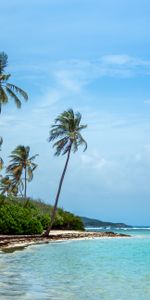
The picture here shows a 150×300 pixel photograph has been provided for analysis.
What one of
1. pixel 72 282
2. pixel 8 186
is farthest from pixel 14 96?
pixel 8 186

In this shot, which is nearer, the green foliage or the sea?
the sea

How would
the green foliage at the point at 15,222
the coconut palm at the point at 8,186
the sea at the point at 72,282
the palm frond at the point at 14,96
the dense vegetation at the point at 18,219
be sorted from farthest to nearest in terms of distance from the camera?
the coconut palm at the point at 8,186 < the dense vegetation at the point at 18,219 < the green foliage at the point at 15,222 < the palm frond at the point at 14,96 < the sea at the point at 72,282

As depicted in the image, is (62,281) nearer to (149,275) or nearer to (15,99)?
(149,275)

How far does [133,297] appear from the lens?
589 inches

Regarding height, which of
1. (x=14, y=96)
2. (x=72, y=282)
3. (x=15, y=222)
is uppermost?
(x=14, y=96)

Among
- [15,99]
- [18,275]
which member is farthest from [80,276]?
[15,99]

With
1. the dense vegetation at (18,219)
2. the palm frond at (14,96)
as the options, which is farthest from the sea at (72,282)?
the dense vegetation at (18,219)

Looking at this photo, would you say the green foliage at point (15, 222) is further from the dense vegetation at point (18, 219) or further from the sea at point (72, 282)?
the sea at point (72, 282)

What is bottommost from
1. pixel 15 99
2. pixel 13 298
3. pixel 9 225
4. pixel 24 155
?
pixel 13 298

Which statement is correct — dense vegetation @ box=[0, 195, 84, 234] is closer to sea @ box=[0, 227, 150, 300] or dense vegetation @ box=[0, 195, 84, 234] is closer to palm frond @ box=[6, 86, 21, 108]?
palm frond @ box=[6, 86, 21, 108]

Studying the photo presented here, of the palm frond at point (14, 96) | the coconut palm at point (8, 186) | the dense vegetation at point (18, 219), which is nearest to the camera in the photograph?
the palm frond at point (14, 96)

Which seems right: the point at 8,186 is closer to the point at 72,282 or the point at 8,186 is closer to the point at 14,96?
the point at 14,96

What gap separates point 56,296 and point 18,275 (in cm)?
526

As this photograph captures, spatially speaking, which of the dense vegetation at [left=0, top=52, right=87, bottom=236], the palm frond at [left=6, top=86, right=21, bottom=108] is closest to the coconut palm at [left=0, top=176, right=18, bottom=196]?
the dense vegetation at [left=0, top=52, right=87, bottom=236]
